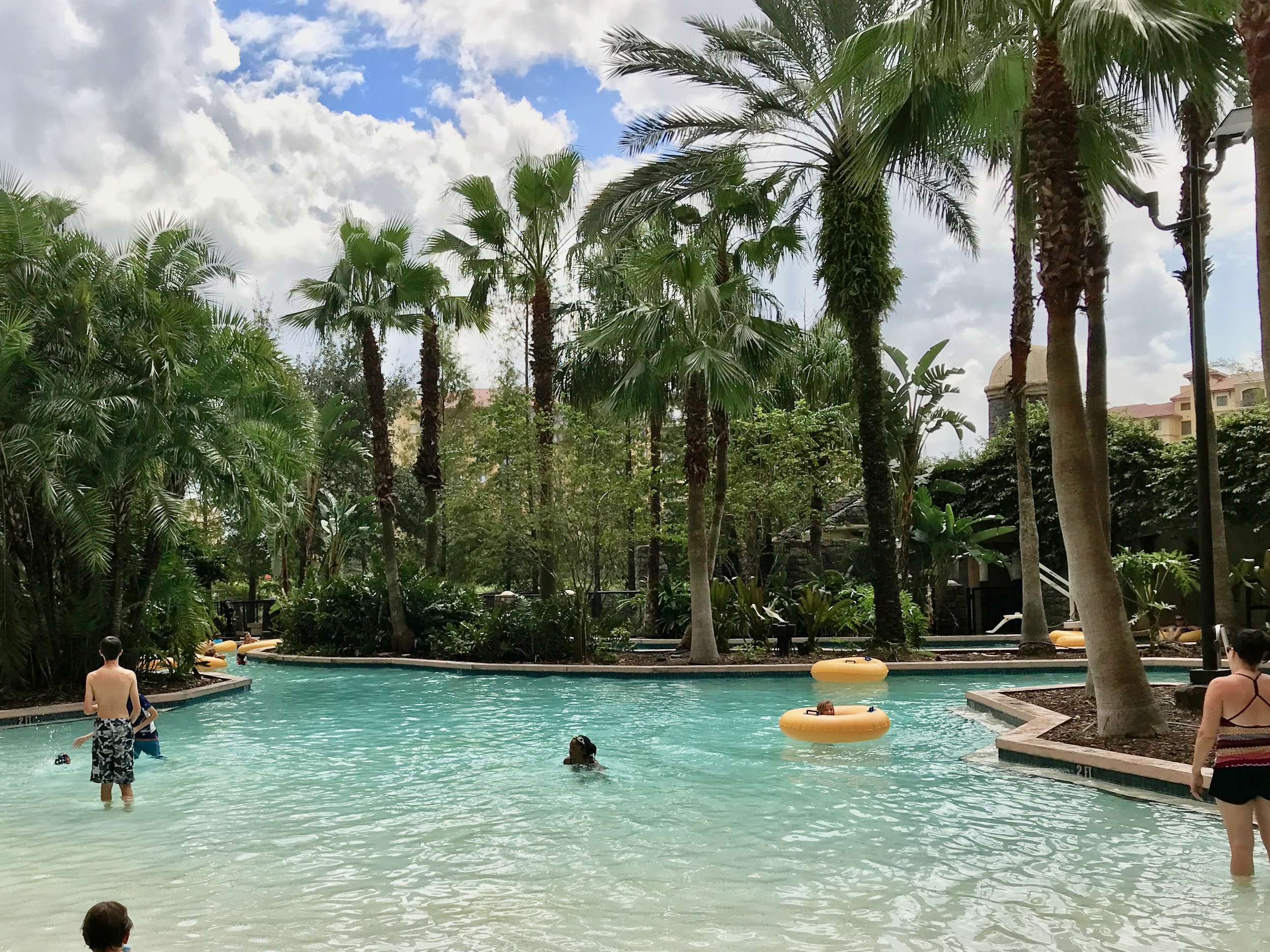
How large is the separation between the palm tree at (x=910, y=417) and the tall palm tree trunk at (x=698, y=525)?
6945 mm

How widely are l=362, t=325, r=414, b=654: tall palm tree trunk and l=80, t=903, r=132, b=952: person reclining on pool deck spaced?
2073cm

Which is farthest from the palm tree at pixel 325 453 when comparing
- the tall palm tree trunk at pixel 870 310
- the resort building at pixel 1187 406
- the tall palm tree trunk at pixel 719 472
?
the resort building at pixel 1187 406

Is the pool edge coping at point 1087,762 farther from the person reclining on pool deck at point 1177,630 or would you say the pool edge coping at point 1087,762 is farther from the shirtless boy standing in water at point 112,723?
the person reclining on pool deck at point 1177,630

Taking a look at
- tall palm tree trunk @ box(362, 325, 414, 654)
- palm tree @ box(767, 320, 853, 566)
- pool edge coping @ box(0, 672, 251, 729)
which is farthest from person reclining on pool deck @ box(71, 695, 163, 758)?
palm tree @ box(767, 320, 853, 566)

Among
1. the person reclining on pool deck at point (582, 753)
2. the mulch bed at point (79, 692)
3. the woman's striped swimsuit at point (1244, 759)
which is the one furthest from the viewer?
the mulch bed at point (79, 692)

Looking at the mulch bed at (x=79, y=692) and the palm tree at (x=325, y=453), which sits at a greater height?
the palm tree at (x=325, y=453)

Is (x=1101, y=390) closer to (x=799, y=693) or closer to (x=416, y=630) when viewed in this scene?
(x=799, y=693)

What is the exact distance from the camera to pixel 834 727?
1221 cm

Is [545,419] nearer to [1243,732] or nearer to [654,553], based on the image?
[654,553]

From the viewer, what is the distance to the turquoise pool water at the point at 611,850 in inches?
240

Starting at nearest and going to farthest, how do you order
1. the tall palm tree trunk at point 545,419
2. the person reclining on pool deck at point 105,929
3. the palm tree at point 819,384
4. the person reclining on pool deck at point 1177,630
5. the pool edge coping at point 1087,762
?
the person reclining on pool deck at point 105,929
the pool edge coping at point 1087,762
the person reclining on pool deck at point 1177,630
the tall palm tree trunk at point 545,419
the palm tree at point 819,384

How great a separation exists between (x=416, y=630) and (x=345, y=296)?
7861mm

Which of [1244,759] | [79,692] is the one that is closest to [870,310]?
[1244,759]

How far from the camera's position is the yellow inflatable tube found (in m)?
12.2
